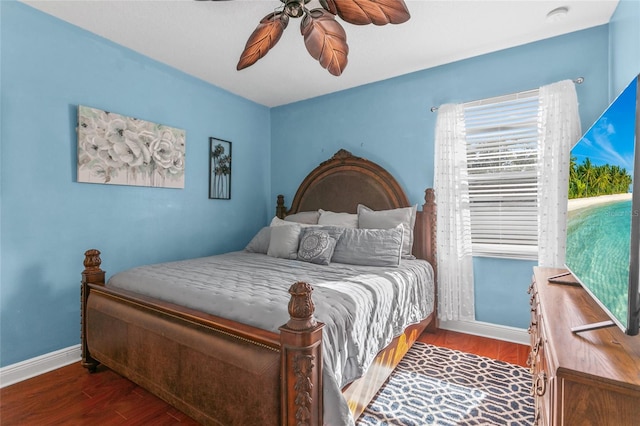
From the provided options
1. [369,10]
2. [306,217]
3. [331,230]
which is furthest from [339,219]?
[369,10]

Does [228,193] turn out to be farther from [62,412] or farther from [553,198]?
[553,198]

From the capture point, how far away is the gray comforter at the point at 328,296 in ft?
4.75

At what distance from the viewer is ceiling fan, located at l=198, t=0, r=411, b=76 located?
5.58ft

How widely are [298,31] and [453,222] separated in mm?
2132

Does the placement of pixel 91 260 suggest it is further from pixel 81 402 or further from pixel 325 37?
pixel 325 37

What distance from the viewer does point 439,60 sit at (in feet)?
9.84

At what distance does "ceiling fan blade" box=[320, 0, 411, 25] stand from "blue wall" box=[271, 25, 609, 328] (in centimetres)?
157

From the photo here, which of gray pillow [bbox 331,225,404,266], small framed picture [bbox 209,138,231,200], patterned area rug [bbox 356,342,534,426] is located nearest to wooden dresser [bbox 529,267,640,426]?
patterned area rug [bbox 356,342,534,426]

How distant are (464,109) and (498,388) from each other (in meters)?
2.32

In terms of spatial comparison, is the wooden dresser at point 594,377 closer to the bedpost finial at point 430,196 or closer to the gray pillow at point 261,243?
the bedpost finial at point 430,196

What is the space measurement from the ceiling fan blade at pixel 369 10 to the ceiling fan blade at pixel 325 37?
6cm

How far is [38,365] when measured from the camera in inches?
89.4

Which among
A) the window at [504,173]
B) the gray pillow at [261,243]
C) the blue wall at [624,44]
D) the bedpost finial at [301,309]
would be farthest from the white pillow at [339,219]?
the blue wall at [624,44]

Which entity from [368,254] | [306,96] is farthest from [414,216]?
[306,96]
